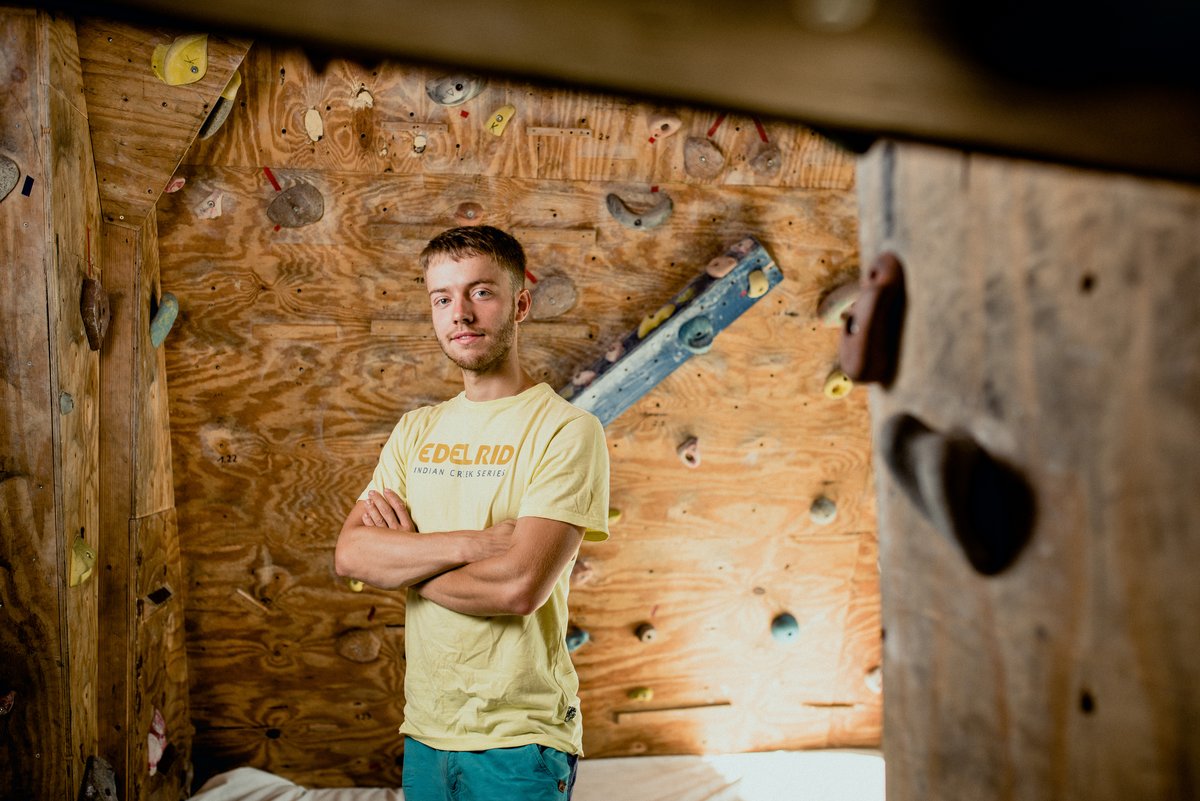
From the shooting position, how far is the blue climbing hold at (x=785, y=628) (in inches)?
108

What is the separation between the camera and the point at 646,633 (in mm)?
2689

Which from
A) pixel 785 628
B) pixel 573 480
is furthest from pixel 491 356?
pixel 785 628

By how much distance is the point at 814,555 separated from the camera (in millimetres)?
2777

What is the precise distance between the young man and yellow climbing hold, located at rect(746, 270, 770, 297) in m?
0.88

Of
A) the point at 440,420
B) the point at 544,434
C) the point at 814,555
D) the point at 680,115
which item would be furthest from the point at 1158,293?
the point at 814,555

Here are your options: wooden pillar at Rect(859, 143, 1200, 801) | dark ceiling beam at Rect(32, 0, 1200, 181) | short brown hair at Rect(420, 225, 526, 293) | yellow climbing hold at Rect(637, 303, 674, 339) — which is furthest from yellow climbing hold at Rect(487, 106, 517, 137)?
dark ceiling beam at Rect(32, 0, 1200, 181)

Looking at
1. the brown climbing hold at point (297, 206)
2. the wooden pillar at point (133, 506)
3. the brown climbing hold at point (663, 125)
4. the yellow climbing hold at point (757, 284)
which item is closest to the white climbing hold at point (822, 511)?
the yellow climbing hold at point (757, 284)

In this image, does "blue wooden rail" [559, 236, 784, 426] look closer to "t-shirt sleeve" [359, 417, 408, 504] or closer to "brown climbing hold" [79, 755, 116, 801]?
"t-shirt sleeve" [359, 417, 408, 504]

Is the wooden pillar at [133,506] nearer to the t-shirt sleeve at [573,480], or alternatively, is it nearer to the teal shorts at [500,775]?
the teal shorts at [500,775]

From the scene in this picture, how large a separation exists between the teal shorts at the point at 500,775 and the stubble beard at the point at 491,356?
0.82 metres

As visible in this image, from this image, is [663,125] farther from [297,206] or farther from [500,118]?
[297,206]

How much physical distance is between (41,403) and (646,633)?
197 cm

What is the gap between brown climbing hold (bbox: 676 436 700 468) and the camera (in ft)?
8.25

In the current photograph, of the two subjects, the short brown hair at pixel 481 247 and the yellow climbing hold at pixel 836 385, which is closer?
the short brown hair at pixel 481 247
